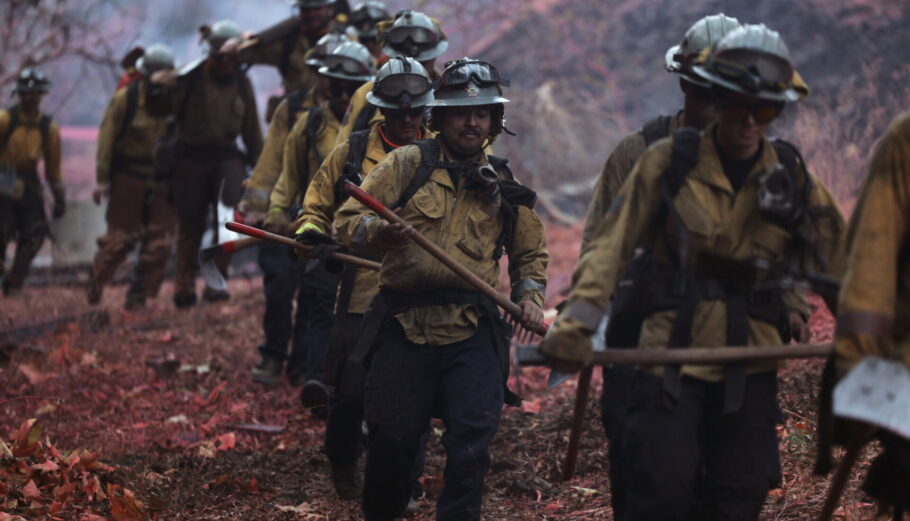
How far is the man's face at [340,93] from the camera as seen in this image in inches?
312

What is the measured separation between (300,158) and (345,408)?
2.33 meters

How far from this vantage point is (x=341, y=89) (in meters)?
8.01

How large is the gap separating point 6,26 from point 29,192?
4335mm

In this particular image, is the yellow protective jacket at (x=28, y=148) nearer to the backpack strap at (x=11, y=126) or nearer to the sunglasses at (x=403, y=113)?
the backpack strap at (x=11, y=126)

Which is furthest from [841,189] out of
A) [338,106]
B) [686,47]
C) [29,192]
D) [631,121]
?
[631,121]

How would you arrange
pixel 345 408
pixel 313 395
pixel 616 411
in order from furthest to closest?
pixel 313 395 < pixel 345 408 < pixel 616 411

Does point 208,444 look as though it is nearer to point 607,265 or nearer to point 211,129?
point 607,265

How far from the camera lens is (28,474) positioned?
19.2 feet

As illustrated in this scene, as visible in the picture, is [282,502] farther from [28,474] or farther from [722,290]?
[722,290]

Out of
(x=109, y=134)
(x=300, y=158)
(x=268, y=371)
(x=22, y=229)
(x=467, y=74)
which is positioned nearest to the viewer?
(x=467, y=74)

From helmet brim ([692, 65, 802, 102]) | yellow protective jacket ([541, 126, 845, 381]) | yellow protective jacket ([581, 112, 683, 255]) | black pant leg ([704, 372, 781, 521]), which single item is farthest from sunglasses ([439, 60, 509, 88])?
black pant leg ([704, 372, 781, 521])

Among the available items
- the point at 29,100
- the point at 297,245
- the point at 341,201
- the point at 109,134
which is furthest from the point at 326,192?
the point at 29,100

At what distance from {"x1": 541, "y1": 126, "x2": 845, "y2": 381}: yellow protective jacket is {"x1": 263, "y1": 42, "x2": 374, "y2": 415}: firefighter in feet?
12.1

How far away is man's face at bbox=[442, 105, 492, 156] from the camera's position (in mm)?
5539
